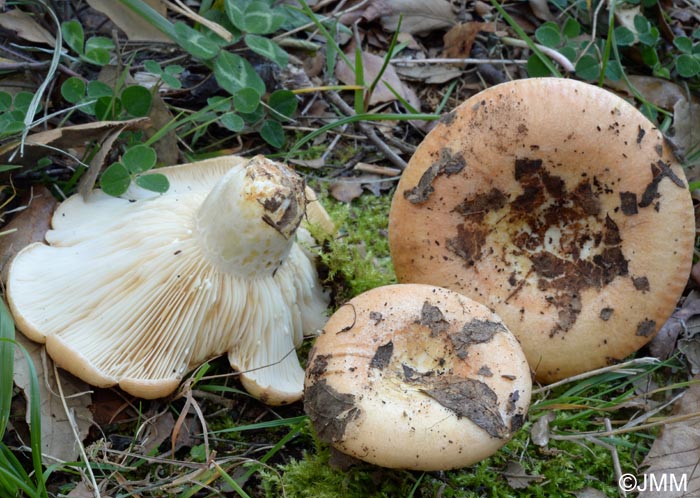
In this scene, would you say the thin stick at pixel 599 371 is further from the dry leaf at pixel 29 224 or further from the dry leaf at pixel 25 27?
the dry leaf at pixel 25 27

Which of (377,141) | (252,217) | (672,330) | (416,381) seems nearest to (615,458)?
(672,330)

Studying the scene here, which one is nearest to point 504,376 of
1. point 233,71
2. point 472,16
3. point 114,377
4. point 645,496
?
point 645,496

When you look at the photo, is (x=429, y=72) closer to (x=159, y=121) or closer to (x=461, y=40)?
(x=461, y=40)

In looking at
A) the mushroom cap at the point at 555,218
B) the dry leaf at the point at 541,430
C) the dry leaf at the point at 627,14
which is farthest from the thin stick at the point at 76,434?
the dry leaf at the point at 627,14

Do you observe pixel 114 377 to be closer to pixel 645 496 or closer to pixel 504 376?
pixel 504 376

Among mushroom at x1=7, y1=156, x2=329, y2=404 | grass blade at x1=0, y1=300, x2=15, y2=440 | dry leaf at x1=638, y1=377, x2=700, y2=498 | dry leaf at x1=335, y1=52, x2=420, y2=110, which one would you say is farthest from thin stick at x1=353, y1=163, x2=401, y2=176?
grass blade at x1=0, y1=300, x2=15, y2=440
